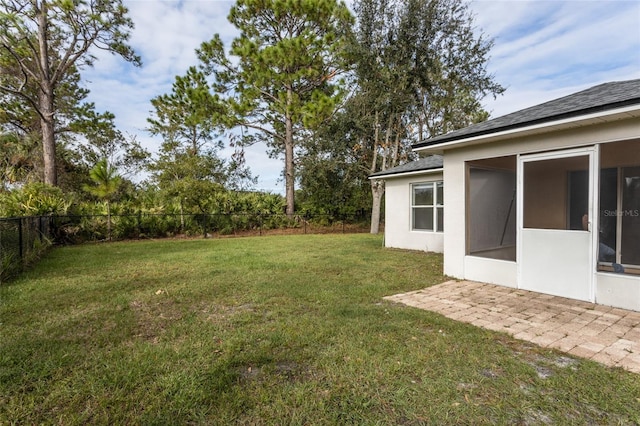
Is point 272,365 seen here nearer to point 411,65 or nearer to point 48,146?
point 411,65

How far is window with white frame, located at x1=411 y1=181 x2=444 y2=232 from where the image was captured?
337 inches

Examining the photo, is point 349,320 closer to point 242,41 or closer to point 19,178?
point 242,41

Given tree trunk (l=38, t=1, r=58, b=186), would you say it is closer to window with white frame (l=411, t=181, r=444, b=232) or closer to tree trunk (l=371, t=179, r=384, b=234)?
tree trunk (l=371, t=179, r=384, b=234)

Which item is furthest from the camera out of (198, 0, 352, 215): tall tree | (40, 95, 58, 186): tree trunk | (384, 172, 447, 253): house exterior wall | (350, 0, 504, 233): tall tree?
(198, 0, 352, 215): tall tree

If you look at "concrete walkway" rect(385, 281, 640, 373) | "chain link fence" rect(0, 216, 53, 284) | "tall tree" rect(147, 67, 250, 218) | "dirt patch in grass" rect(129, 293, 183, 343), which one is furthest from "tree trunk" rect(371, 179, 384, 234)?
"chain link fence" rect(0, 216, 53, 284)

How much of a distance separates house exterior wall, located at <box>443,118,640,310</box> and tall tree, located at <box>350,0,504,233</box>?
8529mm

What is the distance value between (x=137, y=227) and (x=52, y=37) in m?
10.5

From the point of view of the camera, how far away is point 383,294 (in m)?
4.54

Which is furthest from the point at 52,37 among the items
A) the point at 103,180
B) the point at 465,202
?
the point at 465,202

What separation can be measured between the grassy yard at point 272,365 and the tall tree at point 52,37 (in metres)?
11.9

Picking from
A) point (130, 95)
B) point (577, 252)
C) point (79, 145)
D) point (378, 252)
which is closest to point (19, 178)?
point (79, 145)

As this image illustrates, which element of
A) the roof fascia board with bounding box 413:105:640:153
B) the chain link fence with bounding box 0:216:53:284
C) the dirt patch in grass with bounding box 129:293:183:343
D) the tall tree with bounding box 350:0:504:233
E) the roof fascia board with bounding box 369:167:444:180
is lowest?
the dirt patch in grass with bounding box 129:293:183:343

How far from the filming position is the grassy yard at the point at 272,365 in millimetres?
1935

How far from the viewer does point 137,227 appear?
11.6 m
